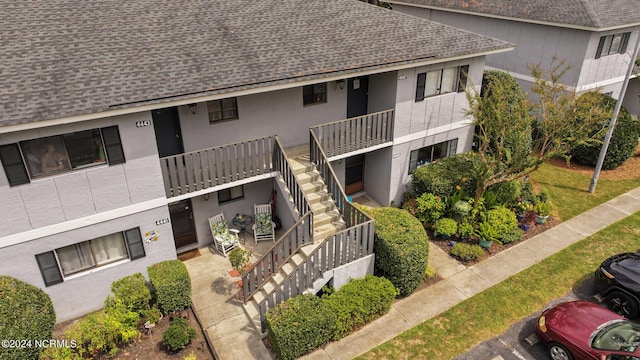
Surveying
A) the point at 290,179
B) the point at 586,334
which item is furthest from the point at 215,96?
the point at 586,334

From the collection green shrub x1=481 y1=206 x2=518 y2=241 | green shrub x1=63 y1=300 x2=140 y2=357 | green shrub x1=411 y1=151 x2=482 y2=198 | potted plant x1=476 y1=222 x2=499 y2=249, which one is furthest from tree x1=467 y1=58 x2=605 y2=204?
green shrub x1=63 y1=300 x2=140 y2=357

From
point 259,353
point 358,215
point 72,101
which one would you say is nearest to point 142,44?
point 72,101

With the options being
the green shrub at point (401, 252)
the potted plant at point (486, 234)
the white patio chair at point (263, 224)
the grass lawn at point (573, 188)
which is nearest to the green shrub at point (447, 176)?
the potted plant at point (486, 234)

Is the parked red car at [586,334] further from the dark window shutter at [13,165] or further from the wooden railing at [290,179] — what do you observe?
→ the dark window shutter at [13,165]

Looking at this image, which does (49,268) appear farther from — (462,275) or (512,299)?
(512,299)

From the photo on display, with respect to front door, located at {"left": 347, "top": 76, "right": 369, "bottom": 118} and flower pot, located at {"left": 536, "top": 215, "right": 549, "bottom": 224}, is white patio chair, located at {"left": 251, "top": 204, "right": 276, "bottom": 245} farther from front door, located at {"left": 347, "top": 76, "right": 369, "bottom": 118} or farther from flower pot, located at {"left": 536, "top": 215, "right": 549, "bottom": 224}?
flower pot, located at {"left": 536, "top": 215, "right": 549, "bottom": 224}
